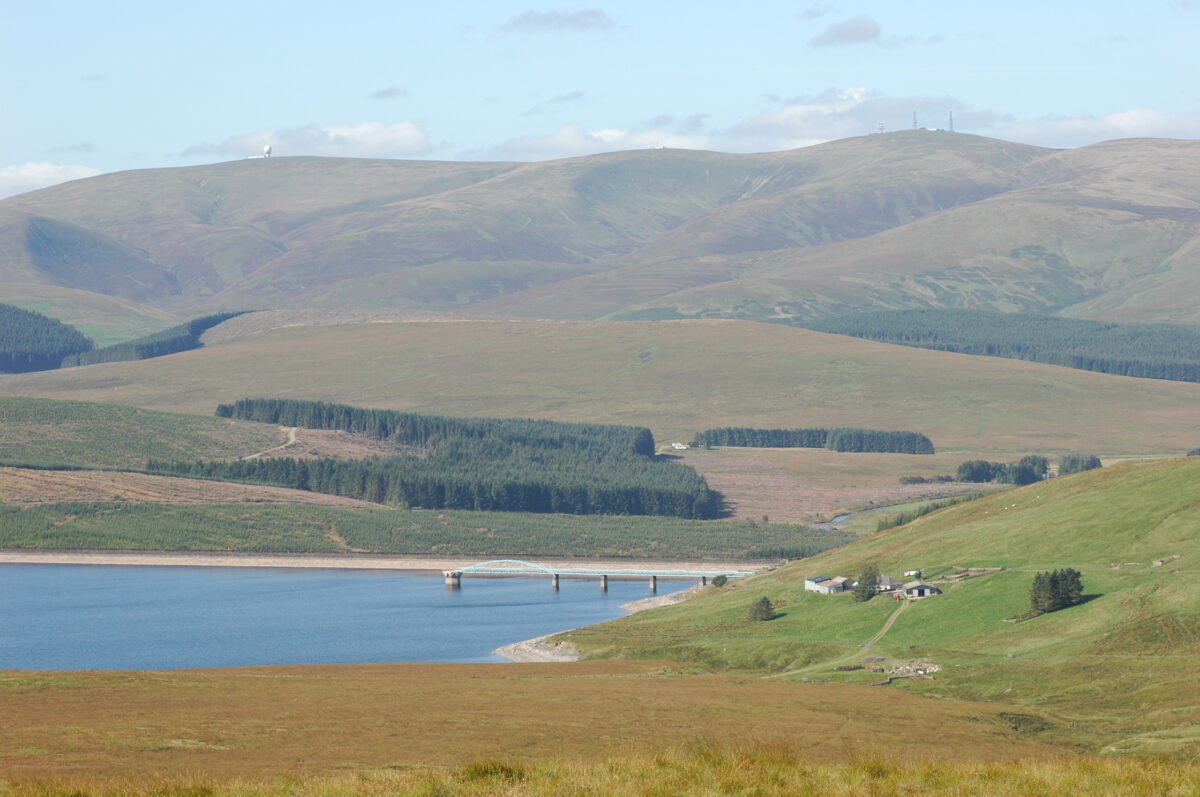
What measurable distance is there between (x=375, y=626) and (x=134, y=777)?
97.1 metres

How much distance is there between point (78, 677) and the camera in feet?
197

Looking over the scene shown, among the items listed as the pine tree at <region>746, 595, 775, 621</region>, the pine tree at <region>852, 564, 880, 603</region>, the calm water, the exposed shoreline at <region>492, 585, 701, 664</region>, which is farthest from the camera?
the calm water

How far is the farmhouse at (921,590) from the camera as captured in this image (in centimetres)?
9819

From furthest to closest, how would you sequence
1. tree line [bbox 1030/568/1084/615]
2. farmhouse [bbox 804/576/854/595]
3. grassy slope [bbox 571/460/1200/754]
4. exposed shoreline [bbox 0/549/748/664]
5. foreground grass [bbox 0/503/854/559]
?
foreground grass [bbox 0/503/854/559] < exposed shoreline [bbox 0/549/748/664] < farmhouse [bbox 804/576/854/595] < tree line [bbox 1030/568/1084/615] < grassy slope [bbox 571/460/1200/754]

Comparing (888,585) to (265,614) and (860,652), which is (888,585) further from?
(265,614)

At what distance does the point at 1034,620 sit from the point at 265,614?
239 feet

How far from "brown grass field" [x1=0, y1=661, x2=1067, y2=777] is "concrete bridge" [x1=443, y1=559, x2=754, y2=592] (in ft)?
311

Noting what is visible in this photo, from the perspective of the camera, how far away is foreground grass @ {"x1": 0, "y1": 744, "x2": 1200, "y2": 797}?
93.1 ft

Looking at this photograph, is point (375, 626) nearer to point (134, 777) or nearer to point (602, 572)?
point (602, 572)

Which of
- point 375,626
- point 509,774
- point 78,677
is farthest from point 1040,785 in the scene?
point 375,626

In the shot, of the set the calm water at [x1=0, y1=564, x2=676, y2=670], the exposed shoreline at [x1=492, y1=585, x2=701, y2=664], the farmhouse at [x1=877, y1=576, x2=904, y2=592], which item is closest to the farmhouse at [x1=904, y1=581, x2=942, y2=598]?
the farmhouse at [x1=877, y1=576, x2=904, y2=592]

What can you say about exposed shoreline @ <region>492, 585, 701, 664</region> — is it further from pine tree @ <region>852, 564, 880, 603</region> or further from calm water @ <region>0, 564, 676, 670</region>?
pine tree @ <region>852, 564, 880, 603</region>

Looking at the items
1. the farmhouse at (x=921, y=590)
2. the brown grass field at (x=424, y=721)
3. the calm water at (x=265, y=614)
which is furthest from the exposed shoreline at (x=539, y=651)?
the brown grass field at (x=424, y=721)

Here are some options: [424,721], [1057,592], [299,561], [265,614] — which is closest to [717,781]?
[424,721]
